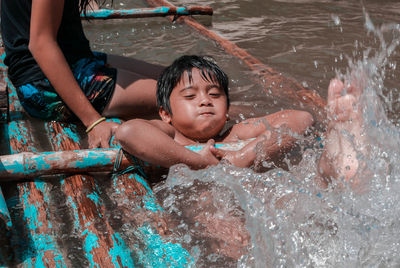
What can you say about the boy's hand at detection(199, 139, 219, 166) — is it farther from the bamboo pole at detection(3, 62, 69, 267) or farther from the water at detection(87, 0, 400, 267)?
the bamboo pole at detection(3, 62, 69, 267)

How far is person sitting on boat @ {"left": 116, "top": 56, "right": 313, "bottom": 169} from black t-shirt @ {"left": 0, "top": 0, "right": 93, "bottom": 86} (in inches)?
22.4

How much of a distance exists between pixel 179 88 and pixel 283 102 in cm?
95

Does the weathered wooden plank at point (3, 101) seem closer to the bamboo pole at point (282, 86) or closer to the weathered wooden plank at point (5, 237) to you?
the weathered wooden plank at point (5, 237)

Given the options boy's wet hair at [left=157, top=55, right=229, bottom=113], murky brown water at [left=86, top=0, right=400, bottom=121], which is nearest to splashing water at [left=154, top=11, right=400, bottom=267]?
boy's wet hair at [left=157, top=55, right=229, bottom=113]

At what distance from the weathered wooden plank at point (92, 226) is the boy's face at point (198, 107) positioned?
0.53 meters

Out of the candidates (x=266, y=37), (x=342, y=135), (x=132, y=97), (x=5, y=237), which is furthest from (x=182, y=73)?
(x=266, y=37)

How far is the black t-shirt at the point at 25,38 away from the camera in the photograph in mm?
2758

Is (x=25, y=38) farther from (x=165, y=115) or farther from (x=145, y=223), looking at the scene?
(x=145, y=223)

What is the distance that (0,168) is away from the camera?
2.18 m

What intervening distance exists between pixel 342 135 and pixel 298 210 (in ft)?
1.44

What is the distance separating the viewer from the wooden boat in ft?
5.72

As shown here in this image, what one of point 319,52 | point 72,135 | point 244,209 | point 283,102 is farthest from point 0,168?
point 319,52

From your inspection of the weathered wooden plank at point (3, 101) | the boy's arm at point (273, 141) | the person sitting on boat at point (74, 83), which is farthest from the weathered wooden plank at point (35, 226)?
the boy's arm at point (273, 141)

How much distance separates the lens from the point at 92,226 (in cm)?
192
